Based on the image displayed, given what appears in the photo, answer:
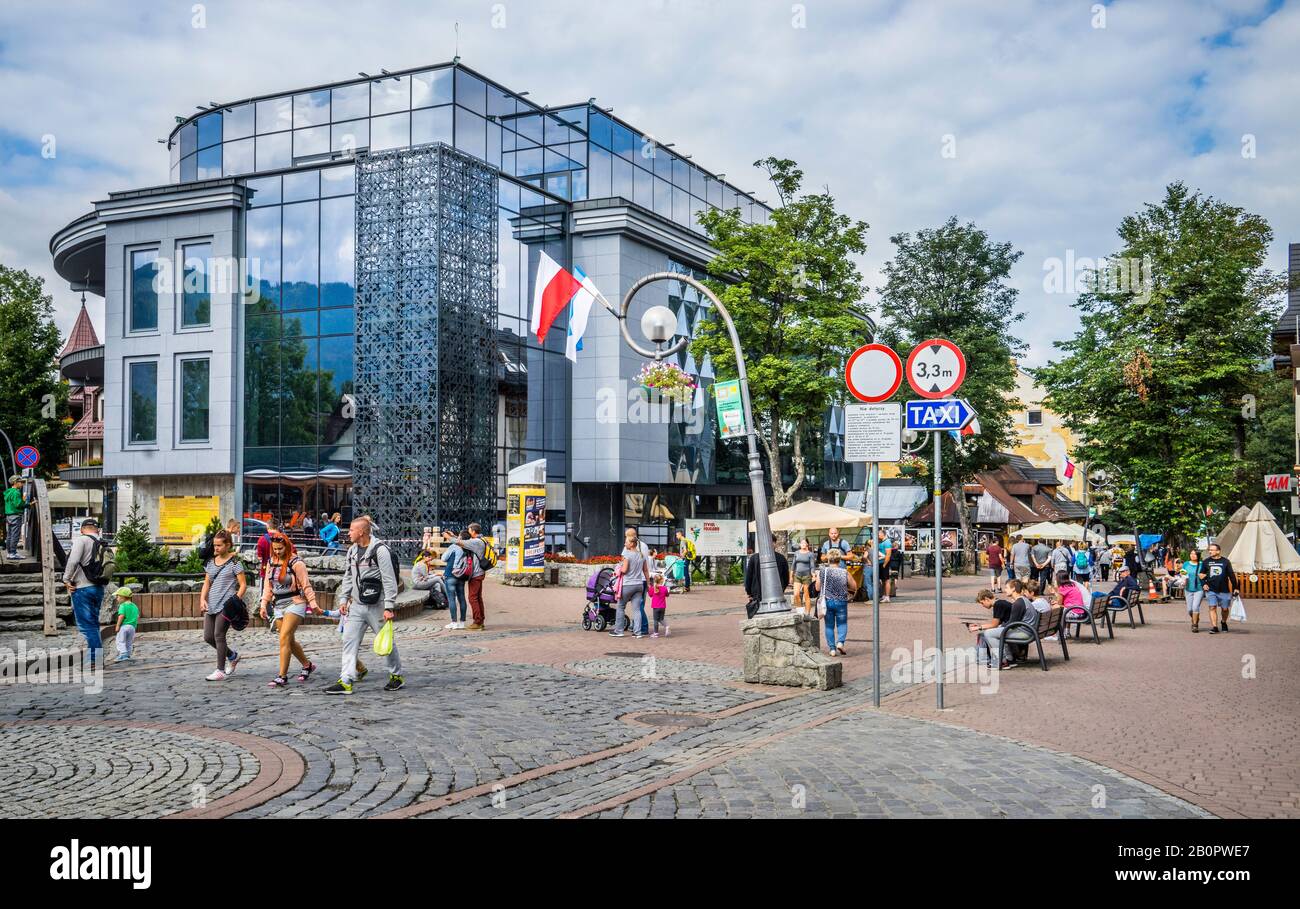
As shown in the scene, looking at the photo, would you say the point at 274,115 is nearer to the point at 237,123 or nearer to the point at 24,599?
the point at 237,123

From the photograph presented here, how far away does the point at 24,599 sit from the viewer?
17.0 m

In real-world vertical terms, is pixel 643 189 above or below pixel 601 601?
above

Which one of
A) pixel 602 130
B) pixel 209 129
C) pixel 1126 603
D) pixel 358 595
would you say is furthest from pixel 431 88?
pixel 358 595

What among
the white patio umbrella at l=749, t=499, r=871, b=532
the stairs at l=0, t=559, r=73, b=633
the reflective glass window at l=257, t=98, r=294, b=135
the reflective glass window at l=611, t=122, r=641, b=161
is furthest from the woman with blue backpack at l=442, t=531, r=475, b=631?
the reflective glass window at l=611, t=122, r=641, b=161

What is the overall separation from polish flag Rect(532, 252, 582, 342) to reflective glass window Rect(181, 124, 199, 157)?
20.1 meters

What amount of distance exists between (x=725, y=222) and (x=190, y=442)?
819 inches

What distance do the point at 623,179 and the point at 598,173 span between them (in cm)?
132

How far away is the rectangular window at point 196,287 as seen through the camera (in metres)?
39.0

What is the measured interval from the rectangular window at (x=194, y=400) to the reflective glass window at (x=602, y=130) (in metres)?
17.0

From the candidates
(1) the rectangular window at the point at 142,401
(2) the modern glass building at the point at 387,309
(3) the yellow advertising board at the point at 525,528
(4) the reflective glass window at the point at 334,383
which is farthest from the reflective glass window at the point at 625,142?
(1) the rectangular window at the point at 142,401

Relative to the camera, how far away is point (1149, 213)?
117ft

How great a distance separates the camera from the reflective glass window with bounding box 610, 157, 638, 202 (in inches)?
1671

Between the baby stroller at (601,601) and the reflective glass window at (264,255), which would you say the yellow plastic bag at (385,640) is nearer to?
the baby stroller at (601,601)
